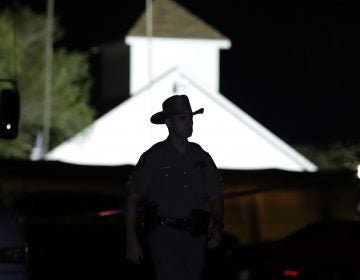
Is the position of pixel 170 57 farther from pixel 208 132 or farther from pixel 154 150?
pixel 154 150

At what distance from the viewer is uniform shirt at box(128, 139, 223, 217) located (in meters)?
8.53

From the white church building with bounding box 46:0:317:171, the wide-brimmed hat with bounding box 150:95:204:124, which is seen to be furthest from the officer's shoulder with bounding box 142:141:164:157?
the white church building with bounding box 46:0:317:171

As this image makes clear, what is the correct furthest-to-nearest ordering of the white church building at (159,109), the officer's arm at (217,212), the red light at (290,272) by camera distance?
the white church building at (159,109)
the red light at (290,272)
the officer's arm at (217,212)

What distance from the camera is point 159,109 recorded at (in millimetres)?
51812

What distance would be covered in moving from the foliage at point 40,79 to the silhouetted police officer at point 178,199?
53.9m

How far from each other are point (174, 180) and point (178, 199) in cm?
12

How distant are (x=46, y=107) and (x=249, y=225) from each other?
142 ft

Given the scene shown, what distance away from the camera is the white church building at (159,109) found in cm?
5044

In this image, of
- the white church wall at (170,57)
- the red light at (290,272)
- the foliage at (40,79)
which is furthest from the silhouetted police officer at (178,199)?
the foliage at (40,79)

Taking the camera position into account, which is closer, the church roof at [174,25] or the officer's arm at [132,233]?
the officer's arm at [132,233]

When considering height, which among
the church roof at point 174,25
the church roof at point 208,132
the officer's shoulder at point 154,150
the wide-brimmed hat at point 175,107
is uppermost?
the church roof at point 174,25

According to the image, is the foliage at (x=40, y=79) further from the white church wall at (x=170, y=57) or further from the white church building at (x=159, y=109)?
the white church building at (x=159, y=109)

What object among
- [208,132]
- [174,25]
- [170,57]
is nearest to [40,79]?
[170,57]

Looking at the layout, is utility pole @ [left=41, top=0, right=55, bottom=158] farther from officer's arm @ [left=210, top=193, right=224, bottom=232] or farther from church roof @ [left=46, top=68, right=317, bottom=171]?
officer's arm @ [left=210, top=193, right=224, bottom=232]
